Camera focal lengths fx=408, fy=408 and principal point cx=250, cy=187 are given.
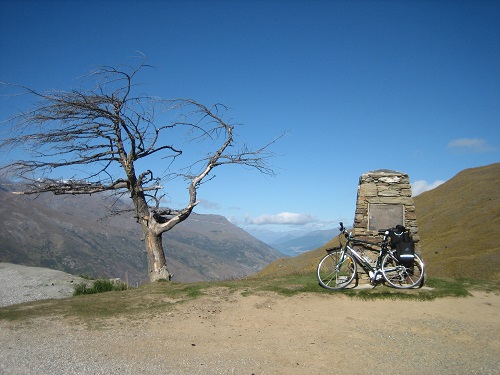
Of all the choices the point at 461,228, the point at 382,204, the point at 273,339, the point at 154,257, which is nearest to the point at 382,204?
the point at 382,204

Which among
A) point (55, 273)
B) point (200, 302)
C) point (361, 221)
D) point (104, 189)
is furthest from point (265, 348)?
point (55, 273)

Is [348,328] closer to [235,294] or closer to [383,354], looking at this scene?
[383,354]

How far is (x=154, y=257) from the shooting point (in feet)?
47.0

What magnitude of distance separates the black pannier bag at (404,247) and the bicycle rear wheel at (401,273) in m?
0.11

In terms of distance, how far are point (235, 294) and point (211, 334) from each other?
105 inches

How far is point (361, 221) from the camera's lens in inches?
483

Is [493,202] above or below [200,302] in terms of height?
above

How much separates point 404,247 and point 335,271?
1890 millimetres

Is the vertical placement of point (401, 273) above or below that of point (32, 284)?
above

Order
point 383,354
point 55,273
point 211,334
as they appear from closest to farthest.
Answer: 1. point 383,354
2. point 211,334
3. point 55,273

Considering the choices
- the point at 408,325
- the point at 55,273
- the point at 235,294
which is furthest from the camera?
the point at 55,273

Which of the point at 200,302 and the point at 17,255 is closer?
the point at 200,302

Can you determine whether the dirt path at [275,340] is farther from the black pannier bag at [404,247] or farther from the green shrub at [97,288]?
the green shrub at [97,288]

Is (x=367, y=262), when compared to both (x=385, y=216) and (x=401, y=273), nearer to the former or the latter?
(x=401, y=273)
